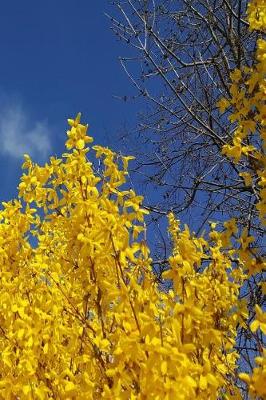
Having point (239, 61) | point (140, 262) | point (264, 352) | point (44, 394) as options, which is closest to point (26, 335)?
point (44, 394)

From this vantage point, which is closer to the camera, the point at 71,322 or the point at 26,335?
the point at 26,335

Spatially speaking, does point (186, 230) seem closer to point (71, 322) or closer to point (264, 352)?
point (264, 352)

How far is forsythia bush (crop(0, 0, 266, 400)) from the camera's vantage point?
1996mm

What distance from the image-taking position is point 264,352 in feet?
6.09

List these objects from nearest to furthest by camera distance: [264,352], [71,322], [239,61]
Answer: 1. [264,352]
2. [71,322]
3. [239,61]

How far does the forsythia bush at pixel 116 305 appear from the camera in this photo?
2.00 metres

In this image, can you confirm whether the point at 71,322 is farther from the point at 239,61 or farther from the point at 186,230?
the point at 239,61

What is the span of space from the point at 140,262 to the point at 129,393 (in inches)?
22.0

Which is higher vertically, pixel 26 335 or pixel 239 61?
pixel 239 61

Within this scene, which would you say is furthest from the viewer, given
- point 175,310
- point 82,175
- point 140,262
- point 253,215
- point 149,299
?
point 253,215

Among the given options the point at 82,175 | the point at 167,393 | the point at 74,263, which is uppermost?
the point at 82,175

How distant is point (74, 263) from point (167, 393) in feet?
3.06

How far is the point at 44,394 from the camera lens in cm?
245

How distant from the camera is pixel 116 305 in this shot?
222cm
